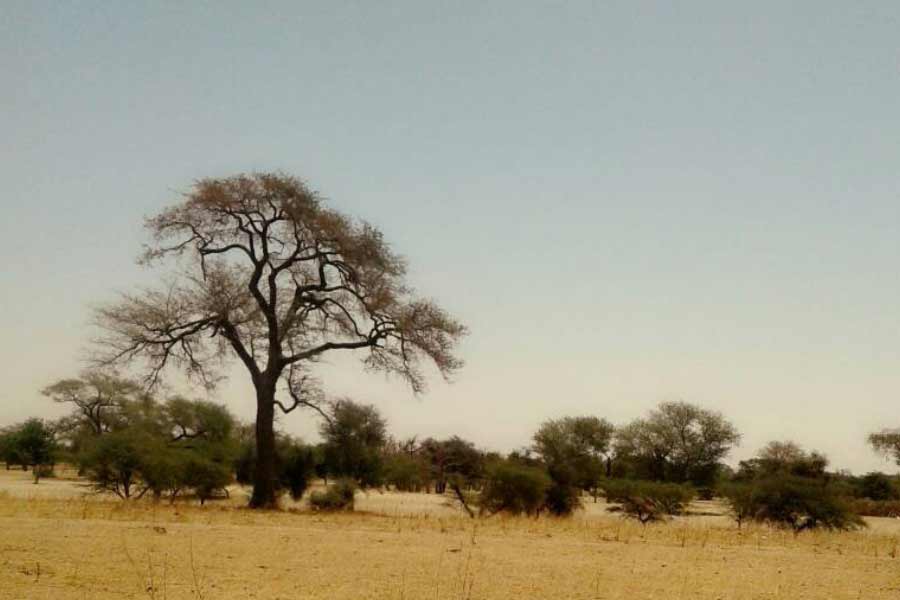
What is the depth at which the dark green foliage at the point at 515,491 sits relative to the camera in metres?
24.0

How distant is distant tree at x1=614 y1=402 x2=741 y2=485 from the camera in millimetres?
61250

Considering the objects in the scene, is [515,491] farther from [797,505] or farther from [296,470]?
[296,470]

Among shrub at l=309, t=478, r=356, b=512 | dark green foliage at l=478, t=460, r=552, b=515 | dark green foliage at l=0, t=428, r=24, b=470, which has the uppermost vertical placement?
dark green foliage at l=478, t=460, r=552, b=515

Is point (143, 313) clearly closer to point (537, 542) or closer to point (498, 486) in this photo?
point (498, 486)

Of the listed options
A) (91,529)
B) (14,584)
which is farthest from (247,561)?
(91,529)

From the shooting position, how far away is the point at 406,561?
11.0 m

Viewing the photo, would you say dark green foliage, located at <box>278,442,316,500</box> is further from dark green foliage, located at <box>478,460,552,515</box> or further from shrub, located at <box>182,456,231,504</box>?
dark green foliage, located at <box>478,460,552,515</box>

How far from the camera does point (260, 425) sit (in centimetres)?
2306

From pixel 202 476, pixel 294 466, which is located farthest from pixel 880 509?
pixel 202 476

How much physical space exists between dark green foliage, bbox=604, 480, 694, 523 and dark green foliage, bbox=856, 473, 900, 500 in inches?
1343

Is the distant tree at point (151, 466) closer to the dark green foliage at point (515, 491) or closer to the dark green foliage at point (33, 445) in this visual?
the dark green foliage at point (515, 491)

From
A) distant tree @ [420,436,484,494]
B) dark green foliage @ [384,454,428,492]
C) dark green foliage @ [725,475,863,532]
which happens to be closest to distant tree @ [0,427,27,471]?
distant tree @ [420,436,484,494]

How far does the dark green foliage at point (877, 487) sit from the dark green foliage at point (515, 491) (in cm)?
4128

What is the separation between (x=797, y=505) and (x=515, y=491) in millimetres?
7837
